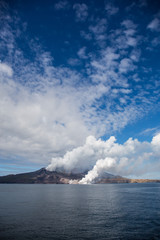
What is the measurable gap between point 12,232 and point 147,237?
107 feet

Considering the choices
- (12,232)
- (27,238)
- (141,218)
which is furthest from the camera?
(141,218)

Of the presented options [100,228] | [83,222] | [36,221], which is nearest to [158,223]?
[100,228]

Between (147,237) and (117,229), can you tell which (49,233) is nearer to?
(117,229)

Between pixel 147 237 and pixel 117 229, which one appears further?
pixel 117 229

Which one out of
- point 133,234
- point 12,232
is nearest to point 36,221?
point 12,232

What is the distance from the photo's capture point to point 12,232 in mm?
40344

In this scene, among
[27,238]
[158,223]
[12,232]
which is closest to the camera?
[27,238]

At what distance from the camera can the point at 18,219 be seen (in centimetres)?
5197

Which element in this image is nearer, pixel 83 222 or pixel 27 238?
pixel 27 238

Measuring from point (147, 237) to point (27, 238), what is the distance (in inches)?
1099

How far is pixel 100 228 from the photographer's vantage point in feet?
146

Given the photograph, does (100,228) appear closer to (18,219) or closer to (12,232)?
(12,232)

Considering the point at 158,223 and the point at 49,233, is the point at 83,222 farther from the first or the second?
the point at 158,223

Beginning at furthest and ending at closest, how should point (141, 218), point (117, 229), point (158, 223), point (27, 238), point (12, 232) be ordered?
point (141, 218) → point (158, 223) → point (117, 229) → point (12, 232) → point (27, 238)
